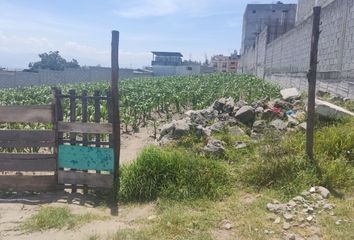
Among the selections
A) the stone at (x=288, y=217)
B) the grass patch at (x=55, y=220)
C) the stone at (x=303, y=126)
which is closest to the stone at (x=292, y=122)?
the stone at (x=303, y=126)

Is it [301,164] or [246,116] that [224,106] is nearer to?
[246,116]

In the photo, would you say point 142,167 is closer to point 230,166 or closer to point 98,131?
point 98,131

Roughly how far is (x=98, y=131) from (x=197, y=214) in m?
1.97

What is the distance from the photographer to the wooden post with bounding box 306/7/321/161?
554 cm

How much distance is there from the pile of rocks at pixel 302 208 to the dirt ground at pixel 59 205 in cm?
164

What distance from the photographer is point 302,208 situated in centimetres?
481

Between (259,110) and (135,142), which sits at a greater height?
(259,110)

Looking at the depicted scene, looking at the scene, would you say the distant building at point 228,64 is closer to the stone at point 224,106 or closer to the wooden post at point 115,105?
the stone at point 224,106

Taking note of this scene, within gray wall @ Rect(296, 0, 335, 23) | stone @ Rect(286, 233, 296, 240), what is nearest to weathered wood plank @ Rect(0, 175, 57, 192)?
stone @ Rect(286, 233, 296, 240)

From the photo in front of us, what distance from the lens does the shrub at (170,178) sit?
5.46 meters

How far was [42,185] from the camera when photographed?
5984 millimetres

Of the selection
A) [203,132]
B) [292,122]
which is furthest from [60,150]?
[292,122]

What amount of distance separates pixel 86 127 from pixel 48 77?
3100 cm

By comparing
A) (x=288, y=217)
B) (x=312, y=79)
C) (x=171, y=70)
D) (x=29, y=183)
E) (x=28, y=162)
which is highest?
(x=171, y=70)
